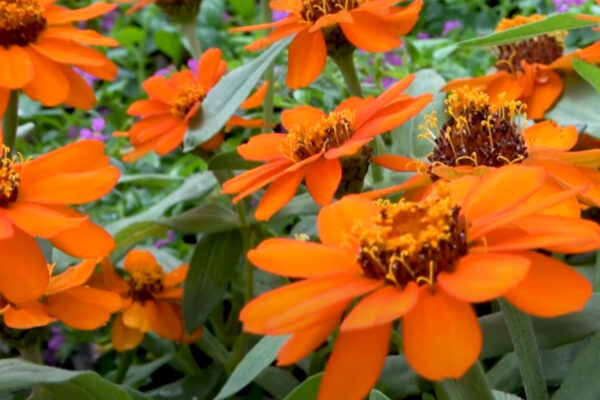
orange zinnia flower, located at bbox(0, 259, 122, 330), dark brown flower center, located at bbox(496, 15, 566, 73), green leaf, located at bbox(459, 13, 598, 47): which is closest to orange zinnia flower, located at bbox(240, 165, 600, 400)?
green leaf, located at bbox(459, 13, 598, 47)

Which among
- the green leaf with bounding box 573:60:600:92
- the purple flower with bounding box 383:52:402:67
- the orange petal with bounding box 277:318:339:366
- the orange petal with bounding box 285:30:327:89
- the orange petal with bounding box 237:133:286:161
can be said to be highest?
the green leaf with bounding box 573:60:600:92

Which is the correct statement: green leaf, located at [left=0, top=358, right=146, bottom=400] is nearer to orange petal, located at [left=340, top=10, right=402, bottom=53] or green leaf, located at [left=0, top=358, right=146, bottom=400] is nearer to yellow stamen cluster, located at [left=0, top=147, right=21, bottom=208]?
yellow stamen cluster, located at [left=0, top=147, right=21, bottom=208]

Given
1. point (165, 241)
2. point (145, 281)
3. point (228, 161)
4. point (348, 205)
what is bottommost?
point (165, 241)

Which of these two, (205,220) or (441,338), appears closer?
(441,338)

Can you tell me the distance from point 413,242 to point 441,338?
0.08 metres

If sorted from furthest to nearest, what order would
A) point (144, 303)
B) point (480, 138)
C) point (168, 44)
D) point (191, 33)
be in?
point (168, 44)
point (191, 33)
point (144, 303)
point (480, 138)

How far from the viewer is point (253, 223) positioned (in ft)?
3.09

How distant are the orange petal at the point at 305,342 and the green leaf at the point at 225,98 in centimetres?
33

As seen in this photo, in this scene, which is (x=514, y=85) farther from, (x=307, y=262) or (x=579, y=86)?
(x=307, y=262)

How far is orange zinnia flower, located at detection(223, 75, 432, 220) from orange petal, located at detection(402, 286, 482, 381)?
228mm

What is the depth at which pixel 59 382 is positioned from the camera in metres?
0.62

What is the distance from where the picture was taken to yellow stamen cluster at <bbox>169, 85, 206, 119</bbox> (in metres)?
0.89

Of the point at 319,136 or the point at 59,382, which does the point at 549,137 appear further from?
the point at 59,382

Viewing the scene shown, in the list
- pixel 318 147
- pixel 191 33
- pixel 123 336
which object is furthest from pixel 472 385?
pixel 191 33
